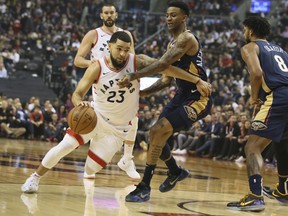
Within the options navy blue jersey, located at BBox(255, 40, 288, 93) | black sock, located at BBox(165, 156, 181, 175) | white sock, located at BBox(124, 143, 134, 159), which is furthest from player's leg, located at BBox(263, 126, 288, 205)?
white sock, located at BBox(124, 143, 134, 159)

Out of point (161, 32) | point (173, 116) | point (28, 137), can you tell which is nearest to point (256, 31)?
point (173, 116)

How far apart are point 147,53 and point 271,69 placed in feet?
56.7

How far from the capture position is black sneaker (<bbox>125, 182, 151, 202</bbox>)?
21.0 feet

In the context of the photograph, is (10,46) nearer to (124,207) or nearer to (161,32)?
(161,32)

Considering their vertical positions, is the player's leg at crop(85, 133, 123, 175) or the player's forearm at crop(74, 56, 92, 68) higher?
the player's forearm at crop(74, 56, 92, 68)

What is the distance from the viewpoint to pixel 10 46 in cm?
2312

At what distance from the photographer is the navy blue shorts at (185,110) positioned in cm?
660

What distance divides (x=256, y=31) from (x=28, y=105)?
14.2 meters

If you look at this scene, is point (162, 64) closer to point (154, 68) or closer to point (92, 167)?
point (154, 68)

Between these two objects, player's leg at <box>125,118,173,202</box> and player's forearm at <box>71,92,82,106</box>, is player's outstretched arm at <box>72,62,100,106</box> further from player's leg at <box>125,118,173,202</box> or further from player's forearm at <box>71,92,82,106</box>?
player's leg at <box>125,118,173,202</box>

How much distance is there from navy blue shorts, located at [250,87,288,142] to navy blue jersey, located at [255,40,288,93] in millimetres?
67

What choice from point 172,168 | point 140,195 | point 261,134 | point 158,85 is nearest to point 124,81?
point 158,85

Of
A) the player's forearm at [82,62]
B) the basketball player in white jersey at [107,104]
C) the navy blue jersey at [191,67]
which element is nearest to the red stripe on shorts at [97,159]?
the basketball player in white jersey at [107,104]

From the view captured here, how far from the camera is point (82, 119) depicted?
20.5 ft
